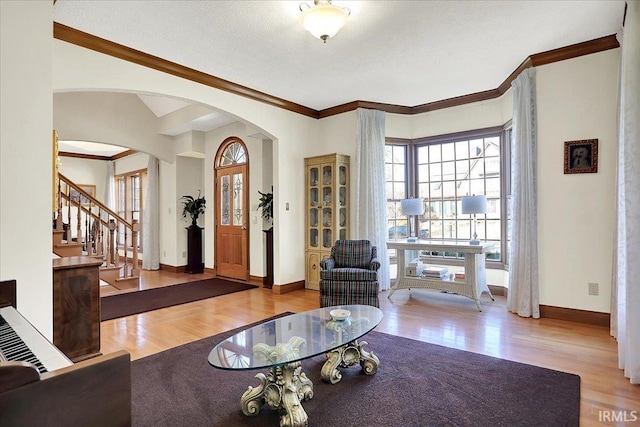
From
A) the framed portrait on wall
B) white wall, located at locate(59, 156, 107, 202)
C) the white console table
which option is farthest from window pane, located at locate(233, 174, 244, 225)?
white wall, located at locate(59, 156, 107, 202)

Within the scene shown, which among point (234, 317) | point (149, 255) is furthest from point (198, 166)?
point (234, 317)

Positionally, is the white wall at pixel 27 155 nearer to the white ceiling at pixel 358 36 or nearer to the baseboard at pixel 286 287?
the white ceiling at pixel 358 36

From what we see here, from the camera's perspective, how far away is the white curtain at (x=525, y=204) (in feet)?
12.4

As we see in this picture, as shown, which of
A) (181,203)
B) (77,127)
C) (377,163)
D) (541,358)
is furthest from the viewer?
(181,203)

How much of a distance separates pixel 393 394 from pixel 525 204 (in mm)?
2710

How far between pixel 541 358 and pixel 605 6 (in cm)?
286

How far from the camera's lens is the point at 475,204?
433cm

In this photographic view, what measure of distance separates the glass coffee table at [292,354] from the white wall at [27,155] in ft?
3.84

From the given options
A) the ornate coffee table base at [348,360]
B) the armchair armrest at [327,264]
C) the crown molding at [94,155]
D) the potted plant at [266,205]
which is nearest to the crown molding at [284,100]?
the potted plant at [266,205]

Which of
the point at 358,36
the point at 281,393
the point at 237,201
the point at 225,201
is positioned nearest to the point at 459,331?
the point at 281,393

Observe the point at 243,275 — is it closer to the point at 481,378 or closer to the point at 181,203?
the point at 181,203

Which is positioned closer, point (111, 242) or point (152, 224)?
point (111, 242)

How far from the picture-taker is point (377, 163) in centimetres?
514

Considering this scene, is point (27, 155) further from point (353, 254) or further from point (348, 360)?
point (353, 254)
